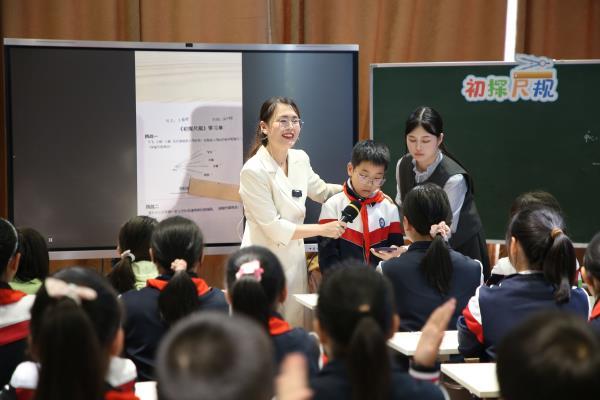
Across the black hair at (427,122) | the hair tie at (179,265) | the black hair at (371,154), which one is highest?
the black hair at (427,122)

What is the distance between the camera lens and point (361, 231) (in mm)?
3855

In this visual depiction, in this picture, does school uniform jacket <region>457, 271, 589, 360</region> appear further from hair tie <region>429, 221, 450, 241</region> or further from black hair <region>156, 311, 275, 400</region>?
black hair <region>156, 311, 275, 400</region>

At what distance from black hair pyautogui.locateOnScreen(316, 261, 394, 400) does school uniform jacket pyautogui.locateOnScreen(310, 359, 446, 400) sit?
22mm

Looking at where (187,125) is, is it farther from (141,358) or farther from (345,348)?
(345,348)

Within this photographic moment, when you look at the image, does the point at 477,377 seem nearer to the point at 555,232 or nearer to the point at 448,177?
the point at 555,232

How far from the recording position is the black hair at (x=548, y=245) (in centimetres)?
254

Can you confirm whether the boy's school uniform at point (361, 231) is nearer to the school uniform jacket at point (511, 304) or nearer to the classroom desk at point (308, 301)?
the classroom desk at point (308, 301)

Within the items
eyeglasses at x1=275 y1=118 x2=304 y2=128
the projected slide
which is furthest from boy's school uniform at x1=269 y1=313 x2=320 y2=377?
the projected slide

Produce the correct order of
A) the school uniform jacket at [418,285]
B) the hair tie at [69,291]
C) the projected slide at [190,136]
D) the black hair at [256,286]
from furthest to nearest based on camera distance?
the projected slide at [190,136]
the school uniform jacket at [418,285]
the black hair at [256,286]
the hair tie at [69,291]

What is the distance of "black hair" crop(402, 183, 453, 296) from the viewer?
2961mm

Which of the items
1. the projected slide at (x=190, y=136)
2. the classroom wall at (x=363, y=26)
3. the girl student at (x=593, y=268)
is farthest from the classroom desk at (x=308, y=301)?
the classroom wall at (x=363, y=26)

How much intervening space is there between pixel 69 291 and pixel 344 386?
694mm

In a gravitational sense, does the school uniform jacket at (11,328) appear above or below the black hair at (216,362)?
below

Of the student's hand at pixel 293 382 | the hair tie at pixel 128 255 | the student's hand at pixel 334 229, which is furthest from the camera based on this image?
the student's hand at pixel 334 229
